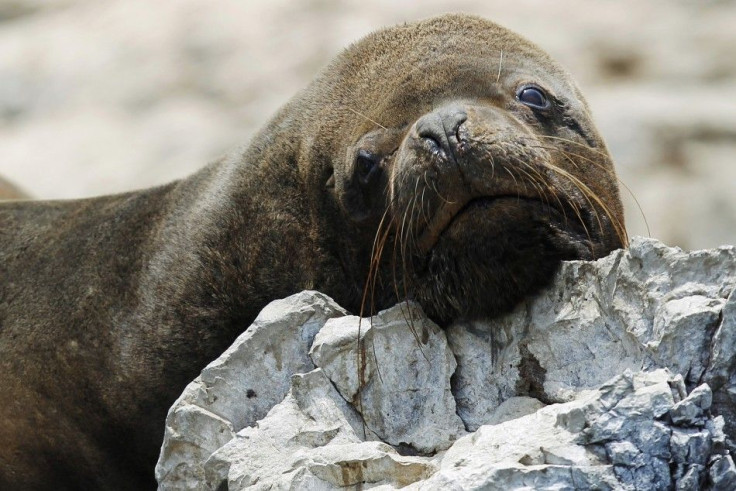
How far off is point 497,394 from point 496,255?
0.64 m

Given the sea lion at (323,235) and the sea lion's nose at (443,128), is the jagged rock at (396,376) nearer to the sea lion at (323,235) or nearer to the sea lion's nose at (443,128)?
the sea lion at (323,235)

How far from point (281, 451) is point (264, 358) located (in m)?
0.61

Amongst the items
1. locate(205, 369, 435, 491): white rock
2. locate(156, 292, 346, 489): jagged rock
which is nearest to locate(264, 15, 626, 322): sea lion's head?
locate(156, 292, 346, 489): jagged rock

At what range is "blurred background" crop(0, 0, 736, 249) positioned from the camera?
13062 mm

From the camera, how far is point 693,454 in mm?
3879

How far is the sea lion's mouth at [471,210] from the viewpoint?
5281 millimetres

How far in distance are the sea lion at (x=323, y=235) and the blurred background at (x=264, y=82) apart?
5.71 meters

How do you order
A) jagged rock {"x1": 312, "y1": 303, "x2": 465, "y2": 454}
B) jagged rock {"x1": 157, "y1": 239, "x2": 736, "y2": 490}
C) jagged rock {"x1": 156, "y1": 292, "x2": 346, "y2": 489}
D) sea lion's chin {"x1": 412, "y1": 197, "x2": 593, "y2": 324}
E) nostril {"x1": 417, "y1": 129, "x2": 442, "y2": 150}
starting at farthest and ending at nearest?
nostril {"x1": 417, "y1": 129, "x2": 442, "y2": 150}
sea lion's chin {"x1": 412, "y1": 197, "x2": 593, "y2": 324}
jagged rock {"x1": 156, "y1": 292, "x2": 346, "y2": 489}
jagged rock {"x1": 312, "y1": 303, "x2": 465, "y2": 454}
jagged rock {"x1": 157, "y1": 239, "x2": 736, "y2": 490}

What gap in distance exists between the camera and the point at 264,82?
14.7m

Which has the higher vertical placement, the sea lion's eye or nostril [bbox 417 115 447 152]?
the sea lion's eye

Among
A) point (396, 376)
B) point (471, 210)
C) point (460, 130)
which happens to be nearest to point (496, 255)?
point (471, 210)

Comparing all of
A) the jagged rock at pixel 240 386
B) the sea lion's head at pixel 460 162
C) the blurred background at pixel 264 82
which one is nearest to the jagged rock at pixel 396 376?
the jagged rock at pixel 240 386

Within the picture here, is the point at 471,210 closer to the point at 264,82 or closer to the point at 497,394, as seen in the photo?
the point at 497,394

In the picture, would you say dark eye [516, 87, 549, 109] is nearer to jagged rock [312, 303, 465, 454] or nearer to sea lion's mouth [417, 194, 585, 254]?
sea lion's mouth [417, 194, 585, 254]
